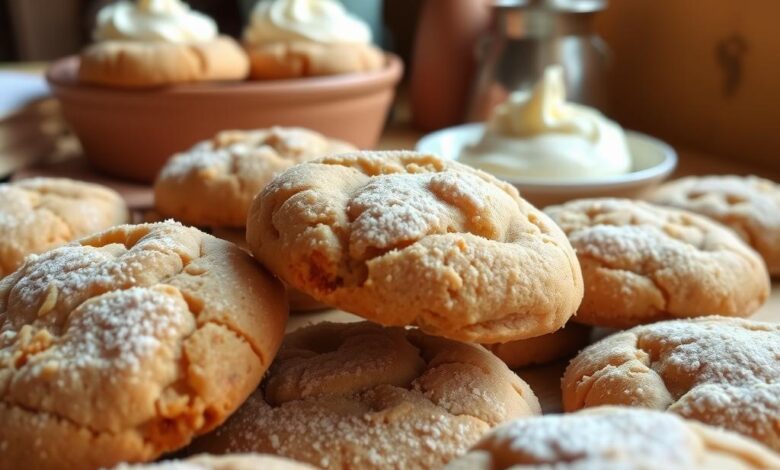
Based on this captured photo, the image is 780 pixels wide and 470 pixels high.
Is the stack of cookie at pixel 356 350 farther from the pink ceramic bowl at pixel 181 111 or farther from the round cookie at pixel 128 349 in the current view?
the pink ceramic bowl at pixel 181 111

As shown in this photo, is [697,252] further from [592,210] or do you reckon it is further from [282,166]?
[282,166]

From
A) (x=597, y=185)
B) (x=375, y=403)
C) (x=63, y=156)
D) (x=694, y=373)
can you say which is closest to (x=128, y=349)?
(x=375, y=403)

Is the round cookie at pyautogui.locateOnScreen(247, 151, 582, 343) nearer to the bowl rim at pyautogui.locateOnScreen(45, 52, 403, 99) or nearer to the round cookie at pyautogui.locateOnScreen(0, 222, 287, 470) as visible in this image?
the round cookie at pyautogui.locateOnScreen(0, 222, 287, 470)

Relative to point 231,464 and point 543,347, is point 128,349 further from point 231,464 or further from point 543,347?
point 543,347

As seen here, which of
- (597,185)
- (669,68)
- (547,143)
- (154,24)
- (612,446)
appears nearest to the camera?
(612,446)

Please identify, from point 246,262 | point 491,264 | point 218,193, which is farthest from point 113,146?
point 491,264

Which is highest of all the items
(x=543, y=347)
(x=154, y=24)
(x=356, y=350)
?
(x=154, y=24)

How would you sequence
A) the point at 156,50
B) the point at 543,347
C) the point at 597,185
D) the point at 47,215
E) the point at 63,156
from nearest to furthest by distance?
the point at 543,347 → the point at 47,215 → the point at 597,185 → the point at 156,50 → the point at 63,156
